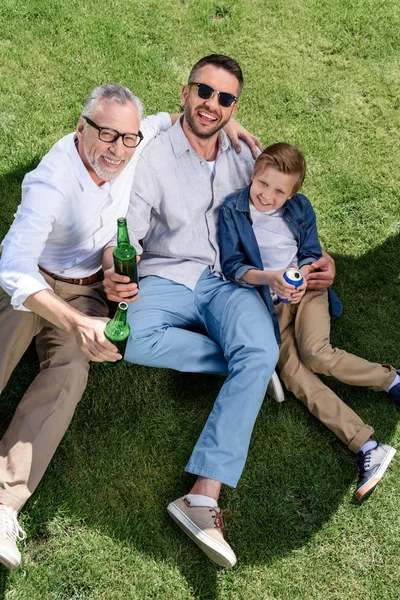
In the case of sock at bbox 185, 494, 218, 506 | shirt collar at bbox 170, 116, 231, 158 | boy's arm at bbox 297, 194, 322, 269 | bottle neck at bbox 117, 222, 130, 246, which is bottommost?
sock at bbox 185, 494, 218, 506

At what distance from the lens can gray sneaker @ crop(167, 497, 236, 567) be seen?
402 centimetres

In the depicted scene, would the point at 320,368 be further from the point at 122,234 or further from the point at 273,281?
the point at 122,234

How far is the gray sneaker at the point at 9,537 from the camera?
3.78m

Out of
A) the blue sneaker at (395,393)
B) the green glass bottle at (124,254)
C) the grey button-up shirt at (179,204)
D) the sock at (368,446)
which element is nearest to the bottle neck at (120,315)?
the green glass bottle at (124,254)

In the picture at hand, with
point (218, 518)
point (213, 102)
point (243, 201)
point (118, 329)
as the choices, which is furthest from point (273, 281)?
point (218, 518)

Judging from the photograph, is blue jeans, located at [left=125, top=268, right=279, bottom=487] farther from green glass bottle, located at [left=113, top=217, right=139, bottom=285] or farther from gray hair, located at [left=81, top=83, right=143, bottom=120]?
gray hair, located at [left=81, top=83, right=143, bottom=120]

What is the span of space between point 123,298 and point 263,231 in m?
1.42

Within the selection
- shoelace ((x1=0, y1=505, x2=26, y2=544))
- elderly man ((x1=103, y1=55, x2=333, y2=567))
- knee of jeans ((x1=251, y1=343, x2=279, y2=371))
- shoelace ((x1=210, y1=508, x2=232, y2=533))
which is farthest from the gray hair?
shoelace ((x1=210, y1=508, x2=232, y2=533))

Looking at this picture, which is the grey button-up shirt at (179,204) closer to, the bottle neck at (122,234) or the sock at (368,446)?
the bottle neck at (122,234)

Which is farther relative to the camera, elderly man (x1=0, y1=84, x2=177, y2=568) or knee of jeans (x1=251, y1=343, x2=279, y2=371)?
knee of jeans (x1=251, y1=343, x2=279, y2=371)

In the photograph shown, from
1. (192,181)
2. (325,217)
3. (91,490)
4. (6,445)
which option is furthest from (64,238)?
(325,217)

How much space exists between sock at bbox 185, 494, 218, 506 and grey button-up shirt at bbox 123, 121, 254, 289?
5.05ft

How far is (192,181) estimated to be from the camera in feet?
16.0

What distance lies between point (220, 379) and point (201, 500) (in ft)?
3.76
